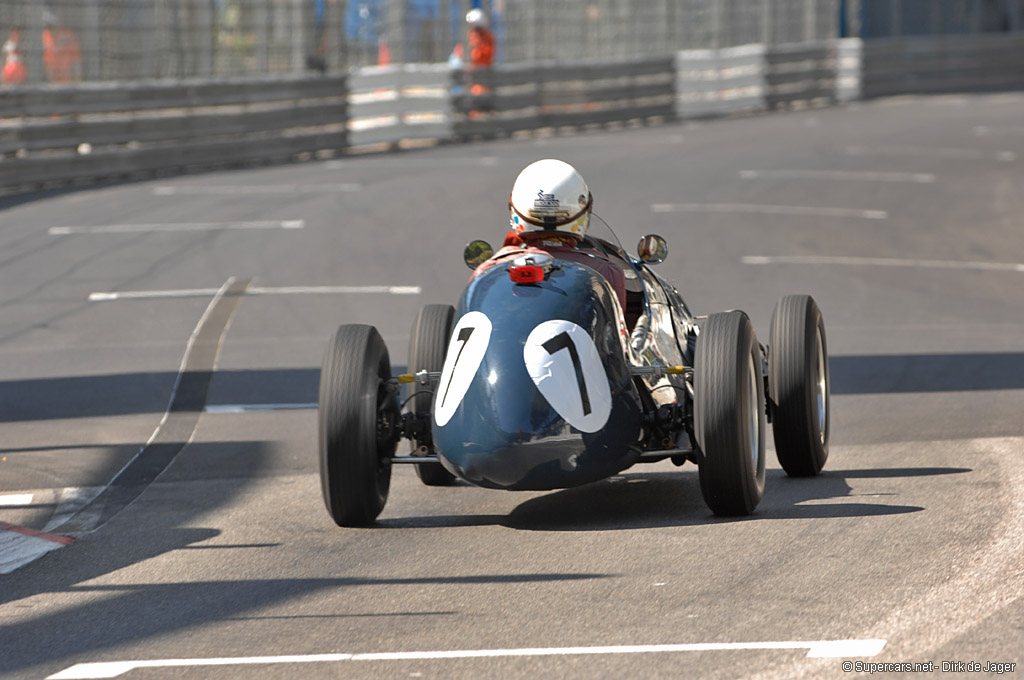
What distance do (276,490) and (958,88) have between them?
105ft

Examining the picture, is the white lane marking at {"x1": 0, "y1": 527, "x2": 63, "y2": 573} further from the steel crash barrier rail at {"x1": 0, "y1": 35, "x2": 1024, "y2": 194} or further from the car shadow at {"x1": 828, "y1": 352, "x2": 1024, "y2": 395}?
the steel crash barrier rail at {"x1": 0, "y1": 35, "x2": 1024, "y2": 194}

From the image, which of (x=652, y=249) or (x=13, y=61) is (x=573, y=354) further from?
(x=13, y=61)

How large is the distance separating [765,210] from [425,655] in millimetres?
15033

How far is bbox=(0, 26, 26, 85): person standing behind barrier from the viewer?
21469 millimetres

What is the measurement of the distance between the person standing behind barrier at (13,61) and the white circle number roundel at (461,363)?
16.4m

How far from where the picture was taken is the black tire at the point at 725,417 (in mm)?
6750

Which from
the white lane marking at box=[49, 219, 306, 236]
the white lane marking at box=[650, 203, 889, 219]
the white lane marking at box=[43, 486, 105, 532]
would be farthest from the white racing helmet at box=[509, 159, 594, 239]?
the white lane marking at box=[650, 203, 889, 219]

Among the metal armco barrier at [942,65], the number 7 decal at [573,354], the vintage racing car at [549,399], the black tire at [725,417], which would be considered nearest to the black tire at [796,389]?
the vintage racing car at [549,399]

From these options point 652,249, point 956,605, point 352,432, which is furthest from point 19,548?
point 956,605

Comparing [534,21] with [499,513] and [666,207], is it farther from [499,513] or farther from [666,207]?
[499,513]

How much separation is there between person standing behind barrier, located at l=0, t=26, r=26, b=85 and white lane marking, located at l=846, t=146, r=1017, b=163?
12.4 metres

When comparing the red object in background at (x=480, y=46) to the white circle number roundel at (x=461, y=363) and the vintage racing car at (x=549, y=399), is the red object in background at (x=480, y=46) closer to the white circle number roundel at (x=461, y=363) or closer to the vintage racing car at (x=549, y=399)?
the vintage racing car at (x=549, y=399)

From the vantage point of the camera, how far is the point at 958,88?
37.3m

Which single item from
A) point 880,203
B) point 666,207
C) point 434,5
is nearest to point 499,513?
point 666,207
